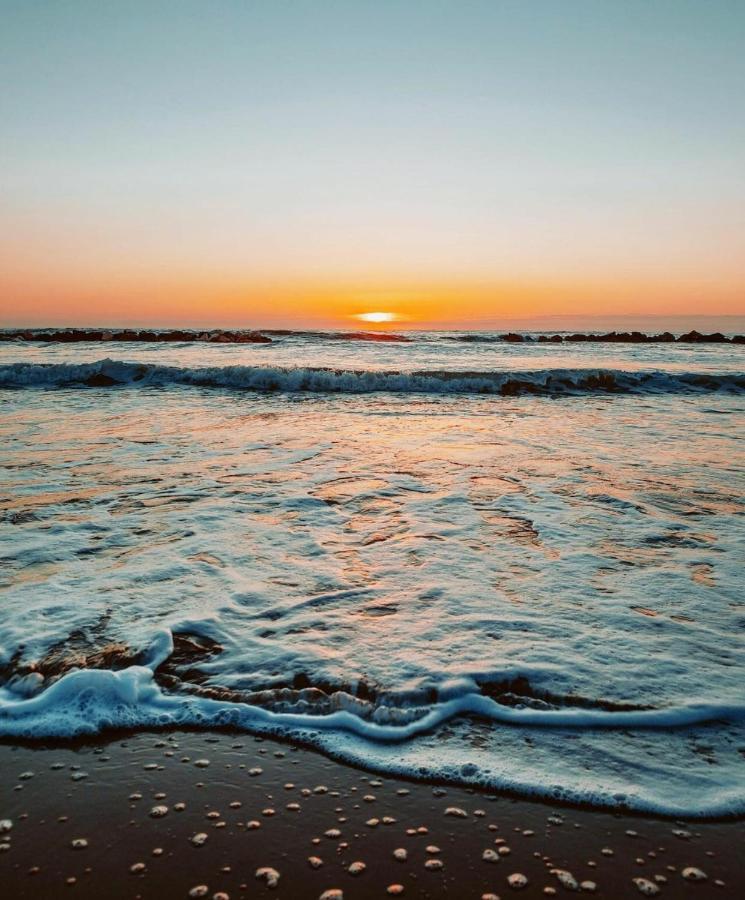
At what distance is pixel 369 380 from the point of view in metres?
19.5

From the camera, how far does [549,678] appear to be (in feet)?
10.3

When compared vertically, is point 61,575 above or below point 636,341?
below

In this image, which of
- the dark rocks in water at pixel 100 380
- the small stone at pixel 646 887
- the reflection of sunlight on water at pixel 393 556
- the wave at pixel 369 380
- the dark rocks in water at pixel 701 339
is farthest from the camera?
the dark rocks in water at pixel 701 339

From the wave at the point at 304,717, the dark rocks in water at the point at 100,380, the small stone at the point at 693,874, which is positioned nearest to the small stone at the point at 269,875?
the wave at the point at 304,717

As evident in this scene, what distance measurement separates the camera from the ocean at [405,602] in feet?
9.11

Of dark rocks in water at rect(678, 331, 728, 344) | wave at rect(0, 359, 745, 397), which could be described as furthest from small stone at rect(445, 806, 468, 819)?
dark rocks in water at rect(678, 331, 728, 344)

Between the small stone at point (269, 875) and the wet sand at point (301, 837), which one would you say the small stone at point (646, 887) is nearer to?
the wet sand at point (301, 837)

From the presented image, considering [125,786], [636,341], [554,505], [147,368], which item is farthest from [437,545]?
[636,341]

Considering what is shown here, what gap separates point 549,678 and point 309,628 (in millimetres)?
1327

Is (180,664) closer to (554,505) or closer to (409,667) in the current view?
(409,667)

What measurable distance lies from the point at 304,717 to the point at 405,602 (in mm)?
1257

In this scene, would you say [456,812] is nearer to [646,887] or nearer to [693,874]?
[646,887]

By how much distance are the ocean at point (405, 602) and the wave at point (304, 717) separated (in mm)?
11

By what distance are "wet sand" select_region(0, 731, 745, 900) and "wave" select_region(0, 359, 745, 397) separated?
16512 millimetres
